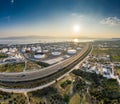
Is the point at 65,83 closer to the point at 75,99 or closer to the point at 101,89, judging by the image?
the point at 75,99

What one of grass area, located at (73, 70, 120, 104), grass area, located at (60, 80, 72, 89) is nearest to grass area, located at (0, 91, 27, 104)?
grass area, located at (60, 80, 72, 89)

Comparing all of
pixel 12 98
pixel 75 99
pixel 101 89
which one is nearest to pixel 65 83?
pixel 75 99

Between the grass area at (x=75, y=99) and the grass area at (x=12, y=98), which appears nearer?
the grass area at (x=75, y=99)

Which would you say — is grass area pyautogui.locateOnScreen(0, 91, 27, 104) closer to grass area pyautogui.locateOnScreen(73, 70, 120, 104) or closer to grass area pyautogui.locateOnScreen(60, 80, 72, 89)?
grass area pyautogui.locateOnScreen(60, 80, 72, 89)

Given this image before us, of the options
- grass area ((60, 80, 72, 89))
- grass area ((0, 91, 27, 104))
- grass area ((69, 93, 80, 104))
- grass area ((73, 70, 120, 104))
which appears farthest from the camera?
grass area ((60, 80, 72, 89))

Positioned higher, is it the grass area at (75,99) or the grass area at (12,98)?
the grass area at (75,99)

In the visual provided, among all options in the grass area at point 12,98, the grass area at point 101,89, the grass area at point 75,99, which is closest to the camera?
the grass area at point 75,99

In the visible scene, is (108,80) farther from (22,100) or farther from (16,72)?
(16,72)

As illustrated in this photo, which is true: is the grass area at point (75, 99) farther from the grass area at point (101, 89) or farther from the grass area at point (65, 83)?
the grass area at point (65, 83)

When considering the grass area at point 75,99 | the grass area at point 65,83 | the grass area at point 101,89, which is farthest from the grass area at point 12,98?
the grass area at point 101,89

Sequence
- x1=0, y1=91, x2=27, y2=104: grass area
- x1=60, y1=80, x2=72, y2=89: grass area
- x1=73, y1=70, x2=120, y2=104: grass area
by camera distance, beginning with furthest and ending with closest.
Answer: x1=60, y1=80, x2=72, y2=89: grass area < x1=73, y1=70, x2=120, y2=104: grass area < x1=0, y1=91, x2=27, y2=104: grass area
